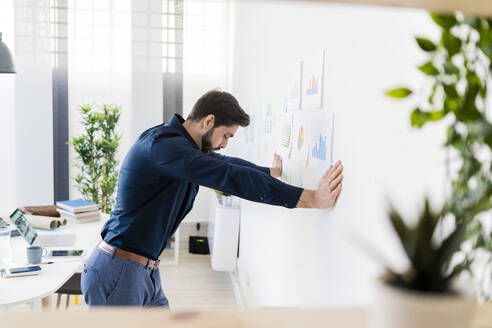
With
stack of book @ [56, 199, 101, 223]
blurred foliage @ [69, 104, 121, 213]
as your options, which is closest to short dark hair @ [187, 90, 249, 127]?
stack of book @ [56, 199, 101, 223]

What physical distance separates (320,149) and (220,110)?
0.71 meters

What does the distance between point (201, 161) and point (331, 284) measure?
0.67 meters

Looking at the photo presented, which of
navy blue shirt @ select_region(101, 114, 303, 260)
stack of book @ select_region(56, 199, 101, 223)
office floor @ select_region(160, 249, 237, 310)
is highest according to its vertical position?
navy blue shirt @ select_region(101, 114, 303, 260)

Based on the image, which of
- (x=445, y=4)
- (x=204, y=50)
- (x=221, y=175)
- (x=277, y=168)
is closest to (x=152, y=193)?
(x=221, y=175)

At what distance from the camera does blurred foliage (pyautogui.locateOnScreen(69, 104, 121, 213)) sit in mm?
4836

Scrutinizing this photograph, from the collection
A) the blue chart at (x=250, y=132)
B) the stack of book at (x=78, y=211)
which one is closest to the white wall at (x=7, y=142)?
the stack of book at (x=78, y=211)

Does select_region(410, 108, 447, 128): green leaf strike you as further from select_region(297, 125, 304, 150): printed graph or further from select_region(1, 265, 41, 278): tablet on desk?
select_region(1, 265, 41, 278): tablet on desk

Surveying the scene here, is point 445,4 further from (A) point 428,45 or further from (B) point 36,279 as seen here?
(B) point 36,279

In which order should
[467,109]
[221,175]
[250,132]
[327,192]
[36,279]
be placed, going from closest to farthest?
[467,109], [327,192], [221,175], [36,279], [250,132]

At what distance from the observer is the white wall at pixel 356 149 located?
1087 mm

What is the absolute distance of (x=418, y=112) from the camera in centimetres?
69

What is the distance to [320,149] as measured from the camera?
182cm

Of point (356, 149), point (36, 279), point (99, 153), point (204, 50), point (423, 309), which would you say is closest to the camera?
point (423, 309)

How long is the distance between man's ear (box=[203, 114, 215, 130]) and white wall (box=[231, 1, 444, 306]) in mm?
449
